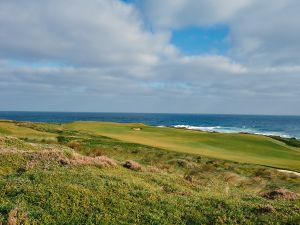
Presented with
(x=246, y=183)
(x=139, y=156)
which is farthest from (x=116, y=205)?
(x=139, y=156)

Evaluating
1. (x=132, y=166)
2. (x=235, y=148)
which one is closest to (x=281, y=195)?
(x=132, y=166)

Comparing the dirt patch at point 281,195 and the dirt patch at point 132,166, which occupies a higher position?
the dirt patch at point 132,166

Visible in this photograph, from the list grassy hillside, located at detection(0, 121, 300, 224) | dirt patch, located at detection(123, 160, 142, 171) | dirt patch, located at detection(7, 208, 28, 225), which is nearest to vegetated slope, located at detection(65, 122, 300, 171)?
grassy hillside, located at detection(0, 121, 300, 224)

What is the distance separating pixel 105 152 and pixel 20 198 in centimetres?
2016

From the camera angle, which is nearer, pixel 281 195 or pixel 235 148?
pixel 281 195

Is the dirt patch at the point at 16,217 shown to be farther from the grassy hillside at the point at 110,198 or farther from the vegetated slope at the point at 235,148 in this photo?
the vegetated slope at the point at 235,148

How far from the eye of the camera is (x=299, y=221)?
36.7 feet

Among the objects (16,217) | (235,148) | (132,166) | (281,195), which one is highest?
(132,166)

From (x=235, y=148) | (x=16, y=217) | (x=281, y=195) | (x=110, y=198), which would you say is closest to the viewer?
(x=16, y=217)

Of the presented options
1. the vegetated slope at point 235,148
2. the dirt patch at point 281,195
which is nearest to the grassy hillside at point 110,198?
the dirt patch at point 281,195

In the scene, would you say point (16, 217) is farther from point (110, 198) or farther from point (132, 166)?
point (132, 166)

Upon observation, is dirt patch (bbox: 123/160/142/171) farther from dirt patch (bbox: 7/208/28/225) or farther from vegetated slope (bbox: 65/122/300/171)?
vegetated slope (bbox: 65/122/300/171)

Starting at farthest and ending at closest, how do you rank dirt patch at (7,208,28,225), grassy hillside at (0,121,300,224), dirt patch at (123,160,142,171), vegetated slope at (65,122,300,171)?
vegetated slope at (65,122,300,171) < dirt patch at (123,160,142,171) < grassy hillside at (0,121,300,224) < dirt patch at (7,208,28,225)

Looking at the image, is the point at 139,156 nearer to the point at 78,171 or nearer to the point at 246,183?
the point at 246,183
